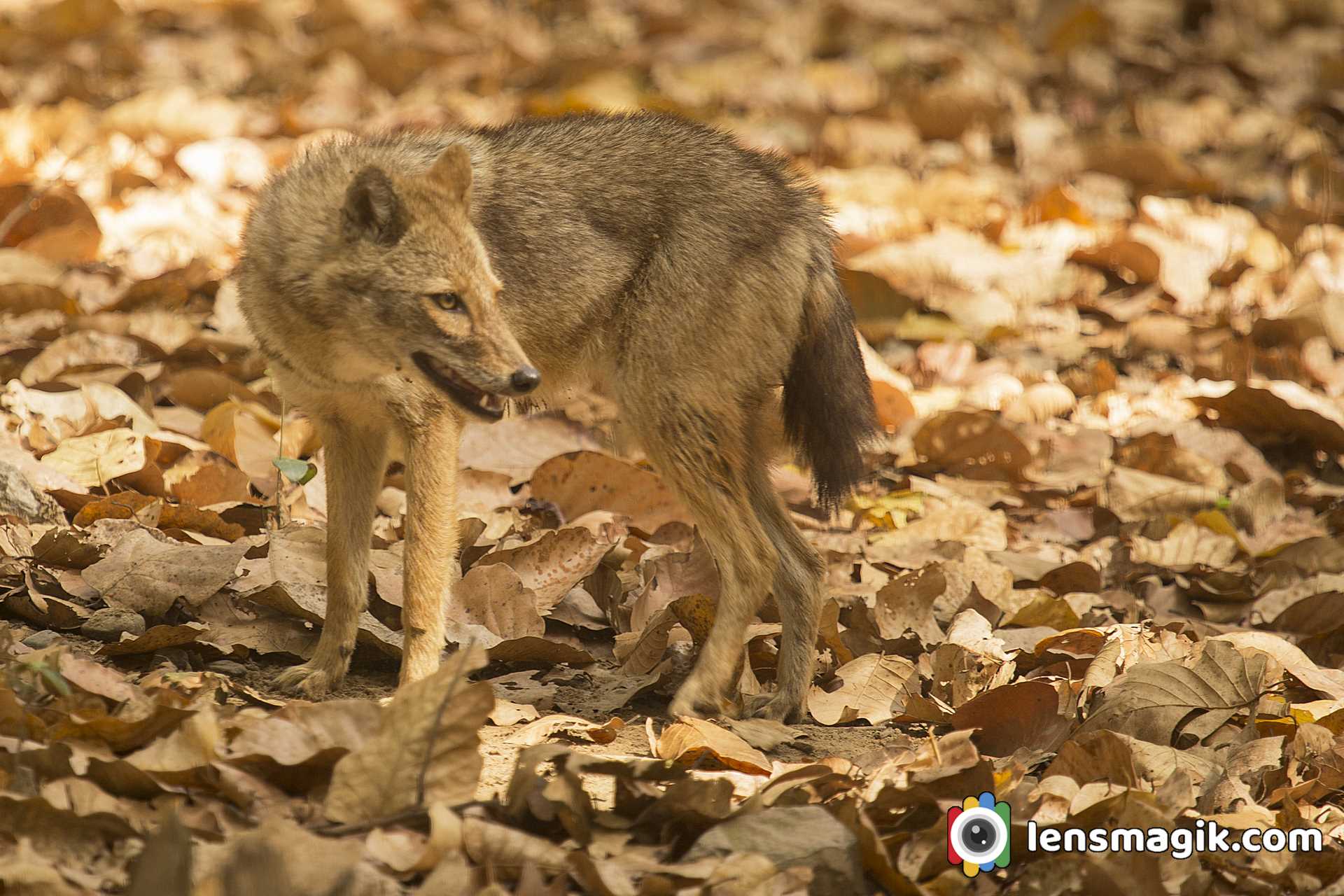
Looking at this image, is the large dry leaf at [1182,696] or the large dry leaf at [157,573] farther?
the large dry leaf at [157,573]

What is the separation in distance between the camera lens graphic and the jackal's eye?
6.75 ft

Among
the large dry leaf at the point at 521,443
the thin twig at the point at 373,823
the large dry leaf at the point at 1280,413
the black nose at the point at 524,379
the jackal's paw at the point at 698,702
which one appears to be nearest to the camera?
the thin twig at the point at 373,823

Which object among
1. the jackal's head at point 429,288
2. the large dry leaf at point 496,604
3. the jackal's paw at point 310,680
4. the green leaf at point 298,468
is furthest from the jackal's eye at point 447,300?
the jackal's paw at point 310,680

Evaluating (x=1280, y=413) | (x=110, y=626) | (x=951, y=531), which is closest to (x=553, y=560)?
(x=110, y=626)

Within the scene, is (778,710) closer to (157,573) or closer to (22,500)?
(157,573)

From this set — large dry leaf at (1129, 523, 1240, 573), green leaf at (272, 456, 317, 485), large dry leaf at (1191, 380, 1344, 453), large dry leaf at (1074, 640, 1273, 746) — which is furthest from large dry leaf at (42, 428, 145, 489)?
large dry leaf at (1191, 380, 1344, 453)

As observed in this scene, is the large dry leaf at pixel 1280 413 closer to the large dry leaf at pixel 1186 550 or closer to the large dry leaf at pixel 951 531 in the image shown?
the large dry leaf at pixel 1186 550

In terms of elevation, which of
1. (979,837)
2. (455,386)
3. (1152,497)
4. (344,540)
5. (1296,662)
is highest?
(455,386)

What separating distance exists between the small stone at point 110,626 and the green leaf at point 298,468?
2.09ft

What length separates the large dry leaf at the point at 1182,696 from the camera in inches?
157

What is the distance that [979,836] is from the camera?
10.5 ft

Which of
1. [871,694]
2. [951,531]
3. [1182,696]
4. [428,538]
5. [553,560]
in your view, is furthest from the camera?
[951,531]

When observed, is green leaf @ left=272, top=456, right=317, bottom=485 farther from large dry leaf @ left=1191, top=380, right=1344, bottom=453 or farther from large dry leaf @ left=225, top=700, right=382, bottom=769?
large dry leaf @ left=1191, top=380, right=1344, bottom=453

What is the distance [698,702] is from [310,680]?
1171 millimetres
